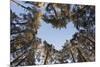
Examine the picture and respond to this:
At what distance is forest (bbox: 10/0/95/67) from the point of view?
2383mm

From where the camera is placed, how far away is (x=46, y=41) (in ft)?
8.18

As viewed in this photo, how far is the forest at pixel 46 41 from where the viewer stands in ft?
7.82

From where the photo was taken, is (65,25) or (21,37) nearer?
(21,37)

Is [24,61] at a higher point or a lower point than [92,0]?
lower

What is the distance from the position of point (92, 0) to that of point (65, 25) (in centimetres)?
48

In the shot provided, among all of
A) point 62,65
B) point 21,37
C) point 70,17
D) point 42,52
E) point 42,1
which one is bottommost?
point 62,65
